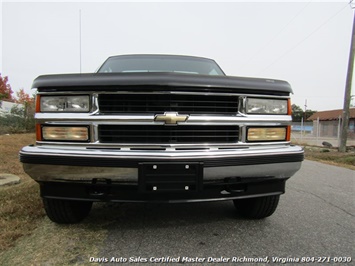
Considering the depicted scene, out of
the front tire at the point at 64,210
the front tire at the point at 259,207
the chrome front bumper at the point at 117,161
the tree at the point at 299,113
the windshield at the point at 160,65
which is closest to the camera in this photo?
the chrome front bumper at the point at 117,161

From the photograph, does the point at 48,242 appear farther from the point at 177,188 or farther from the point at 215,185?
the point at 215,185

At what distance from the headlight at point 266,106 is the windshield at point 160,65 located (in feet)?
4.34

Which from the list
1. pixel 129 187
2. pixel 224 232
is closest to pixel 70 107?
pixel 129 187

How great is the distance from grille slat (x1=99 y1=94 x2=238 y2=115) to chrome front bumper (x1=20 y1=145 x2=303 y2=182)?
321 mm

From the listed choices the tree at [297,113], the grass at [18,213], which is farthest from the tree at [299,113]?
the grass at [18,213]

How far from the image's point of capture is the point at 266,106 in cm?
233

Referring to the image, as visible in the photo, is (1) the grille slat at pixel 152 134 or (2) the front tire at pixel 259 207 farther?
(2) the front tire at pixel 259 207

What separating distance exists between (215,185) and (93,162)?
3.07 feet

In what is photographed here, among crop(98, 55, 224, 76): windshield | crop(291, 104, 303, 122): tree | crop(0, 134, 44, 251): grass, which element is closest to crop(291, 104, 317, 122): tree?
crop(291, 104, 303, 122): tree

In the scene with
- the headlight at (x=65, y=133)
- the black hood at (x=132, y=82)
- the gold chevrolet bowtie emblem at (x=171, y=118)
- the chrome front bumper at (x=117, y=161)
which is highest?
the black hood at (x=132, y=82)

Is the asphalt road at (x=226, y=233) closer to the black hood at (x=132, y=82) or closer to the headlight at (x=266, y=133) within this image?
the headlight at (x=266, y=133)

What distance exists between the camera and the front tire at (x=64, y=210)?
7.74 ft

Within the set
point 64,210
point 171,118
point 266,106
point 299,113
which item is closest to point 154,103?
point 171,118

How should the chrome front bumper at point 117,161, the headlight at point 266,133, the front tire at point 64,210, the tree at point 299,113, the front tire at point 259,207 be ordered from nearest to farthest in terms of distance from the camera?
the chrome front bumper at point 117,161 → the headlight at point 266,133 → the front tire at point 64,210 → the front tire at point 259,207 → the tree at point 299,113
